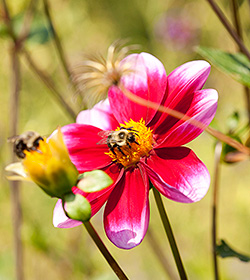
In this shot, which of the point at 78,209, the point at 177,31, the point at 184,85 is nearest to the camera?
the point at 78,209

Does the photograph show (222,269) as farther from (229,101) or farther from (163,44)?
(163,44)

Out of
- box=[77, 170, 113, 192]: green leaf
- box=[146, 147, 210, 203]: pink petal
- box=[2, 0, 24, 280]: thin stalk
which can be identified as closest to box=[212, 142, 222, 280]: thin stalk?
box=[146, 147, 210, 203]: pink petal

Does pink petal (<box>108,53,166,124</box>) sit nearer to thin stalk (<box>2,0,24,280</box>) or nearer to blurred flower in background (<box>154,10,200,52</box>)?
thin stalk (<box>2,0,24,280</box>)

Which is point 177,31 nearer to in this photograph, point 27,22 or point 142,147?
point 27,22

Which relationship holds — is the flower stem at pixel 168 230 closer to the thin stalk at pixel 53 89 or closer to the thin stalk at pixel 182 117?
the thin stalk at pixel 182 117

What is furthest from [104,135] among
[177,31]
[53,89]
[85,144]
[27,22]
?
[177,31]
